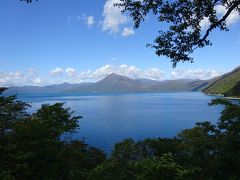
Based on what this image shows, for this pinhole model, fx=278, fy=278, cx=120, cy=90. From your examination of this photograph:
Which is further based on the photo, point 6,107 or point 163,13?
Result: point 6,107

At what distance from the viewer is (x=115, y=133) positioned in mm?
74312

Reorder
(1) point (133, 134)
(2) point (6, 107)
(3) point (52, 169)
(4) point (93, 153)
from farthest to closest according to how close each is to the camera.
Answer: (1) point (133, 134) → (4) point (93, 153) → (2) point (6, 107) → (3) point (52, 169)

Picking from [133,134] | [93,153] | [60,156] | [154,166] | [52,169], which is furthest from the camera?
[133,134]

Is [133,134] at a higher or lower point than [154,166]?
lower

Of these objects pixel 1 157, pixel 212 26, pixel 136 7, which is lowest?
pixel 1 157

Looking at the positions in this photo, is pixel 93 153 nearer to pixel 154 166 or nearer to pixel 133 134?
pixel 154 166

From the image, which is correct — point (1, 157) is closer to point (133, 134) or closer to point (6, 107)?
point (6, 107)

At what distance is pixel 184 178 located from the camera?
38.9 feet

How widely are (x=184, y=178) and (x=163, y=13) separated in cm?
689

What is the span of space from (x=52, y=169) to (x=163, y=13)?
10515mm

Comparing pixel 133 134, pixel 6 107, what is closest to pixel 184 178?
pixel 6 107

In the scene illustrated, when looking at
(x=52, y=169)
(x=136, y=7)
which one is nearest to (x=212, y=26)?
(x=136, y=7)

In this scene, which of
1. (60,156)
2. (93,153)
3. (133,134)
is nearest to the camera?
(60,156)

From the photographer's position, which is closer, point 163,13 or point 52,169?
point 163,13
